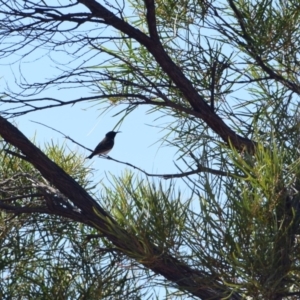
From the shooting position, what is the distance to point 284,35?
5.41ft

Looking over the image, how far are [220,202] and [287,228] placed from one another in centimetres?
10

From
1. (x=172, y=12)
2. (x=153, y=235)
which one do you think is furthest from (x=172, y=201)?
(x=172, y=12)

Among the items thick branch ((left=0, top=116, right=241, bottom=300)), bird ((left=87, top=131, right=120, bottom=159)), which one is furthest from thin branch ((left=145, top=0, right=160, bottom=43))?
bird ((left=87, top=131, right=120, bottom=159))

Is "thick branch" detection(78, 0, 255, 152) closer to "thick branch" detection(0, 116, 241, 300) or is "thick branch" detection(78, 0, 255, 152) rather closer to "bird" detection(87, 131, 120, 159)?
"thick branch" detection(0, 116, 241, 300)

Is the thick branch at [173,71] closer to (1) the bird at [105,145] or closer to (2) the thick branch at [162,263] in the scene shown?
(2) the thick branch at [162,263]

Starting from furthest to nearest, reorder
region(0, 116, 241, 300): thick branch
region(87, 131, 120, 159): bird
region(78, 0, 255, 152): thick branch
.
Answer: region(87, 131, 120, 159): bird < region(78, 0, 255, 152): thick branch < region(0, 116, 241, 300): thick branch


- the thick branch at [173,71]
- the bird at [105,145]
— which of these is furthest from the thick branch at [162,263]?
the bird at [105,145]

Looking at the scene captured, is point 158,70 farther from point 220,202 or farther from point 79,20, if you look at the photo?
point 220,202

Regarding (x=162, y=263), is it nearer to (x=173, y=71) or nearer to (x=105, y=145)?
(x=173, y=71)

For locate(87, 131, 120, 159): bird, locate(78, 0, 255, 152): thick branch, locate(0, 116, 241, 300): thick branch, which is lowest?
locate(0, 116, 241, 300): thick branch

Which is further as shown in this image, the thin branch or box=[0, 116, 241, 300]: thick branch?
the thin branch

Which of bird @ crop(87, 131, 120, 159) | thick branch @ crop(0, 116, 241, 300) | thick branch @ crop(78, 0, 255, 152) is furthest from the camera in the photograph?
bird @ crop(87, 131, 120, 159)

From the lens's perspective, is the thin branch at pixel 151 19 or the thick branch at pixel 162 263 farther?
the thin branch at pixel 151 19

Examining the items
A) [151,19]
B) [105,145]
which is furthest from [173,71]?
[105,145]
